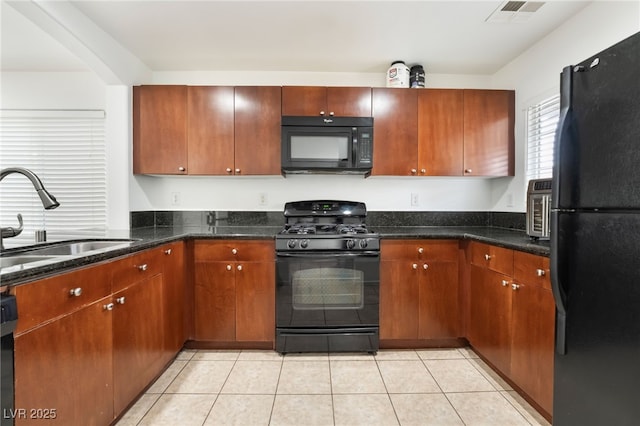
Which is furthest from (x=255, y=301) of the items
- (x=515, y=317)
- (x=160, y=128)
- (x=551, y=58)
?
(x=551, y=58)

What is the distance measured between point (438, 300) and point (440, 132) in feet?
4.59

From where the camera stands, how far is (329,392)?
1879 millimetres

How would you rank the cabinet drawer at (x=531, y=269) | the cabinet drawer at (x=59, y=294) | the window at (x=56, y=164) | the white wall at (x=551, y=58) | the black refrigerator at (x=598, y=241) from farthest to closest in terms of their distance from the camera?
the window at (x=56, y=164), the white wall at (x=551, y=58), the cabinet drawer at (x=531, y=269), the cabinet drawer at (x=59, y=294), the black refrigerator at (x=598, y=241)

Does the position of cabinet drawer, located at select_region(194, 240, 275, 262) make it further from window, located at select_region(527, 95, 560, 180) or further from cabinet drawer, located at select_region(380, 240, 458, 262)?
window, located at select_region(527, 95, 560, 180)

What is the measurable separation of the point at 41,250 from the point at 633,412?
8.38ft

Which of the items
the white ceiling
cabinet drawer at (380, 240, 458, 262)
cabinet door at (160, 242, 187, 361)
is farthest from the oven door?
the white ceiling

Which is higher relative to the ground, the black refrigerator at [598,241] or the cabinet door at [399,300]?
the black refrigerator at [598,241]

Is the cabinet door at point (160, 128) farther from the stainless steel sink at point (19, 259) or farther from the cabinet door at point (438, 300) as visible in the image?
the cabinet door at point (438, 300)

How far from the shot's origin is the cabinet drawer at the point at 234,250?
235cm

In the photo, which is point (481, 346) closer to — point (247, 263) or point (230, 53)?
point (247, 263)

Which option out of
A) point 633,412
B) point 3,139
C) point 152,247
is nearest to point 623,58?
point 633,412

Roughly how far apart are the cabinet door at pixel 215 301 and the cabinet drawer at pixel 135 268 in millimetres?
425

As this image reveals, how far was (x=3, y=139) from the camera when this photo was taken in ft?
9.23

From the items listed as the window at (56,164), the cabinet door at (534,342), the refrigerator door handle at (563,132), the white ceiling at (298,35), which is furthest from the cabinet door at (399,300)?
the window at (56,164)
